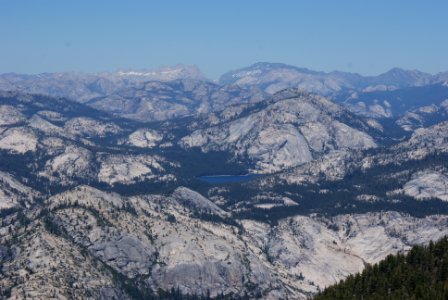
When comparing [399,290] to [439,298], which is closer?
[439,298]

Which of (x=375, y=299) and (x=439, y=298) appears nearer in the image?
(x=439, y=298)

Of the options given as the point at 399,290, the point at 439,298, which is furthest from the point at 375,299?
the point at 439,298

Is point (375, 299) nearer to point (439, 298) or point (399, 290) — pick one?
point (399, 290)
